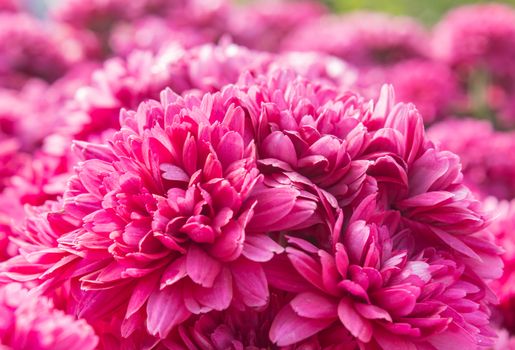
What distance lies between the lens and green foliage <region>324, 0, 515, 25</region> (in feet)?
10.1

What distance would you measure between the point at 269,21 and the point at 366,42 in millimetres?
427

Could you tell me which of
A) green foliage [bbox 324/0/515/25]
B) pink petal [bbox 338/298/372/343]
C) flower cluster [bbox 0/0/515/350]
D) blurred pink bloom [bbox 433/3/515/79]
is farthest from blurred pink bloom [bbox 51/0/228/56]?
green foliage [bbox 324/0/515/25]

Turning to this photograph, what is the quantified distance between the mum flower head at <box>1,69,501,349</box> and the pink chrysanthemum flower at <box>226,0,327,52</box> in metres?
1.21

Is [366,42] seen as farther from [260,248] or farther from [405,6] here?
[260,248]

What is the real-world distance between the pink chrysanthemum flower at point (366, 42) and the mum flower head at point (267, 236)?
125 centimetres

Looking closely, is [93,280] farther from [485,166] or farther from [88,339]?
[485,166]

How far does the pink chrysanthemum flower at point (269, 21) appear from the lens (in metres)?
1.84

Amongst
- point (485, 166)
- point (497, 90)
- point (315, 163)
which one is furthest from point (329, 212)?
point (497, 90)

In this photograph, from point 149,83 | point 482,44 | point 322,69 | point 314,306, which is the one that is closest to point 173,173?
point 314,306

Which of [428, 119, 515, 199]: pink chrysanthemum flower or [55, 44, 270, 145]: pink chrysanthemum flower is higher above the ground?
[55, 44, 270, 145]: pink chrysanthemum flower

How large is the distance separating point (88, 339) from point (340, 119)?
11.5 inches

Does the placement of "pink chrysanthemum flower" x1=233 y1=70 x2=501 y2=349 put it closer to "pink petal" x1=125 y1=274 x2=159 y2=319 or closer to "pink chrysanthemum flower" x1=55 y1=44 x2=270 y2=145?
"pink petal" x1=125 y1=274 x2=159 y2=319

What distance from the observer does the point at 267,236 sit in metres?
0.58

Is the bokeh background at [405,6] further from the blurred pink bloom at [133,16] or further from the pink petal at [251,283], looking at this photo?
the pink petal at [251,283]
